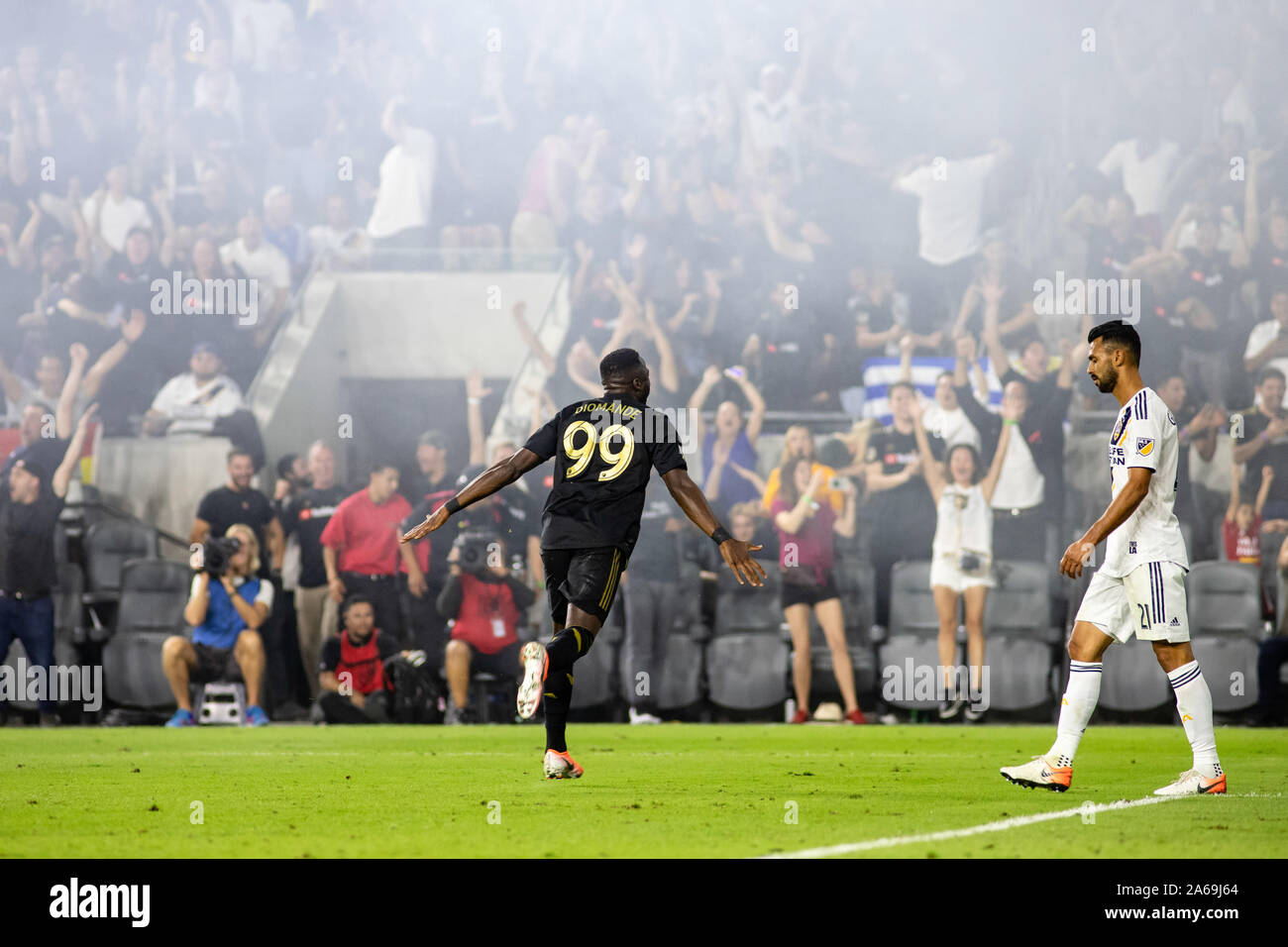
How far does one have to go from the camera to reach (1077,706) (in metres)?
5.96

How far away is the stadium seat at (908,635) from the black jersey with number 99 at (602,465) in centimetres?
551

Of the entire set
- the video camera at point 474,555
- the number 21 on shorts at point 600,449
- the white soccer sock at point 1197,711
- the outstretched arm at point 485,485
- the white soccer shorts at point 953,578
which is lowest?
the white soccer sock at point 1197,711

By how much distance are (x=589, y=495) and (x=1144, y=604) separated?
2.39 meters

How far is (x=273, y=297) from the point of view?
1350cm

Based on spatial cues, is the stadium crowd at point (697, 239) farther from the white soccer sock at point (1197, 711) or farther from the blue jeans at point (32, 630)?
the white soccer sock at point (1197, 711)

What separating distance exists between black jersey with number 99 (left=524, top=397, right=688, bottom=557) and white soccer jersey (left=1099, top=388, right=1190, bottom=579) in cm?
186

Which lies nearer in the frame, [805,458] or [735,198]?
[805,458]

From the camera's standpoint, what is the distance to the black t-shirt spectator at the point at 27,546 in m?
11.7

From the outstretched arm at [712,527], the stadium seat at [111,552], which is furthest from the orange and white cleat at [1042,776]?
the stadium seat at [111,552]

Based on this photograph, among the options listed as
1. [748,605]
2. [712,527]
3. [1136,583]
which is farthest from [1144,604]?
[748,605]

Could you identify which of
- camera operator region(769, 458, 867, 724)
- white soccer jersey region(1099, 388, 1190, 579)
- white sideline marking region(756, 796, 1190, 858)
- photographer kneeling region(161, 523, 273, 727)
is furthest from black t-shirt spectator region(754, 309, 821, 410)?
white sideline marking region(756, 796, 1190, 858)

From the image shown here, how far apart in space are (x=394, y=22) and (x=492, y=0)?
1021 millimetres
